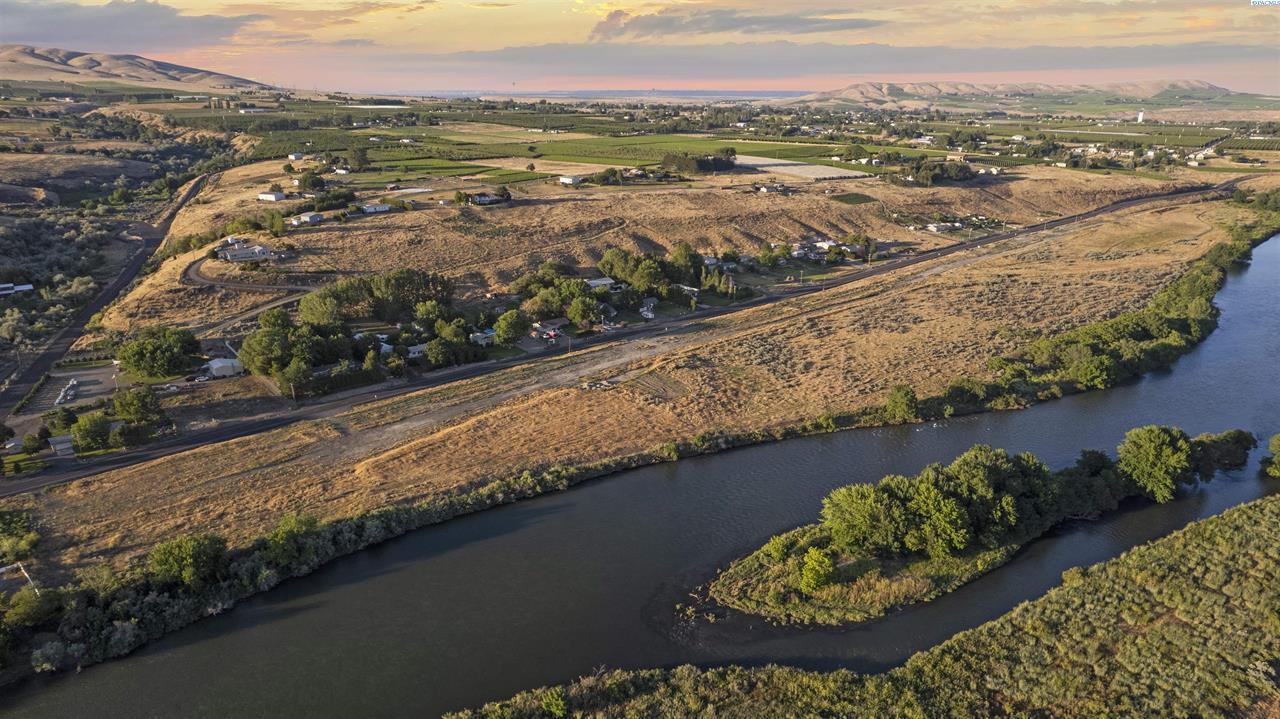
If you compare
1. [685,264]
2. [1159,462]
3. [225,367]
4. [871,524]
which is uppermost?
[685,264]

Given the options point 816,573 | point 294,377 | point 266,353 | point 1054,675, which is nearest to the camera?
point 1054,675

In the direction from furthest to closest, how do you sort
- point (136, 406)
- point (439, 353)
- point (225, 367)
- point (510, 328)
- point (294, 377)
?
point (510, 328) → point (439, 353) → point (225, 367) → point (294, 377) → point (136, 406)

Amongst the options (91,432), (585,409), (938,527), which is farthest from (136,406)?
(938,527)

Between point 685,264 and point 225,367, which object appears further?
point 685,264

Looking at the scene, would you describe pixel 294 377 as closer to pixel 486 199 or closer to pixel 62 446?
pixel 62 446

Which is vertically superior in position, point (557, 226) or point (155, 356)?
point (557, 226)

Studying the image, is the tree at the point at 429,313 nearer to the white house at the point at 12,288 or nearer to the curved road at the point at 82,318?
the curved road at the point at 82,318

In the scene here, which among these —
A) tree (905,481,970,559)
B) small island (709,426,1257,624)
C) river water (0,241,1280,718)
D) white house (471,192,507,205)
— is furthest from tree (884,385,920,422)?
white house (471,192,507,205)

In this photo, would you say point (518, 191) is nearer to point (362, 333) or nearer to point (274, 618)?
point (362, 333)
